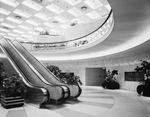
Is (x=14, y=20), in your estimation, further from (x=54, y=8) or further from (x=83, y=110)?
(x=83, y=110)

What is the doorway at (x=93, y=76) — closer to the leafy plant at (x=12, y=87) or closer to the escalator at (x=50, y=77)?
the escalator at (x=50, y=77)

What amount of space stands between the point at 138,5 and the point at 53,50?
1087 cm

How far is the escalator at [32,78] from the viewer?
6.02 m

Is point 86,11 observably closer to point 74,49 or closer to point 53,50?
point 74,49

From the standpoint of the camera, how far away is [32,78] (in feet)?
23.5

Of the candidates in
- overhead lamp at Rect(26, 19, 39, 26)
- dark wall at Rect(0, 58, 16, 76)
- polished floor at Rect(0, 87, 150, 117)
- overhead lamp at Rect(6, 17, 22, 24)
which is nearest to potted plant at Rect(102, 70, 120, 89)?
polished floor at Rect(0, 87, 150, 117)

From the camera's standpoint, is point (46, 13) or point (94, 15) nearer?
point (46, 13)

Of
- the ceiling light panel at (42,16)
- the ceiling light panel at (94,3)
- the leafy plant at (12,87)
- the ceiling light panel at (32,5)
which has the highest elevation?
the ceiling light panel at (94,3)

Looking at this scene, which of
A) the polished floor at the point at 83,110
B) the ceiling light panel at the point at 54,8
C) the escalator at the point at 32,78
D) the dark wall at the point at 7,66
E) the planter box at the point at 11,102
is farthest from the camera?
the ceiling light panel at the point at 54,8

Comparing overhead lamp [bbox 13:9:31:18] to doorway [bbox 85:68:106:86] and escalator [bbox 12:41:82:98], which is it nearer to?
escalator [bbox 12:41:82:98]

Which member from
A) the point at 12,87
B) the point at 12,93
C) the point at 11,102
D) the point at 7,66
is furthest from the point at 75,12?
the point at 11,102

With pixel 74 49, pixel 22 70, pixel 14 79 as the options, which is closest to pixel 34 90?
pixel 14 79

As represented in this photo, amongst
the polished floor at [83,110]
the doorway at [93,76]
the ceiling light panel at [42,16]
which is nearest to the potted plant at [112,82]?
the doorway at [93,76]

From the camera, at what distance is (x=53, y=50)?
46.8ft
